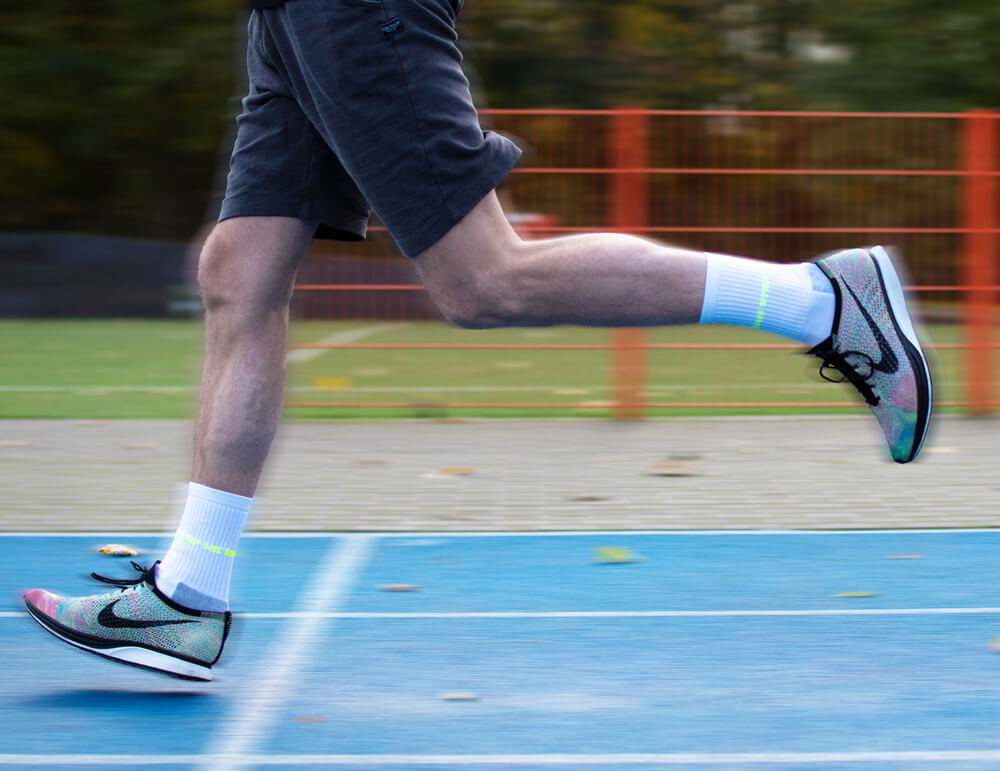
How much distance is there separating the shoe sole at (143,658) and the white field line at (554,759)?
10.9 inches

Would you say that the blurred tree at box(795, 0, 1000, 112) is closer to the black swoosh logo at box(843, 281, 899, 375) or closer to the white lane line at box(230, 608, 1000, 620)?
the white lane line at box(230, 608, 1000, 620)

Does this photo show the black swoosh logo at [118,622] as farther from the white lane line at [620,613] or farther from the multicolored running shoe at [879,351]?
the multicolored running shoe at [879,351]

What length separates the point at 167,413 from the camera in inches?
312

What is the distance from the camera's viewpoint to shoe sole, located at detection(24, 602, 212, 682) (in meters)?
2.91

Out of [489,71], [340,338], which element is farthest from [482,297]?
[489,71]

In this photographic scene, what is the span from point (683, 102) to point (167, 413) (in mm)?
10031

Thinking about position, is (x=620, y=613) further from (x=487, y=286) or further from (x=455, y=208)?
(x=455, y=208)

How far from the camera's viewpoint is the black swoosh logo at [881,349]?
2.98 metres

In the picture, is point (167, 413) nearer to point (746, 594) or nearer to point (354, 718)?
point (746, 594)

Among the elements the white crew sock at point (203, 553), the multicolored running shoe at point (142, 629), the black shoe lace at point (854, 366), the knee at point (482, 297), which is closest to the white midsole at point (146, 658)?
the multicolored running shoe at point (142, 629)

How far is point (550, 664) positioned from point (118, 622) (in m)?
0.90

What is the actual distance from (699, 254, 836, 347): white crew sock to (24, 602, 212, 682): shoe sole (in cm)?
121

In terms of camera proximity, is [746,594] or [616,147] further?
[616,147]

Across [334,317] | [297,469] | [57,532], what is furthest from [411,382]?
[57,532]
